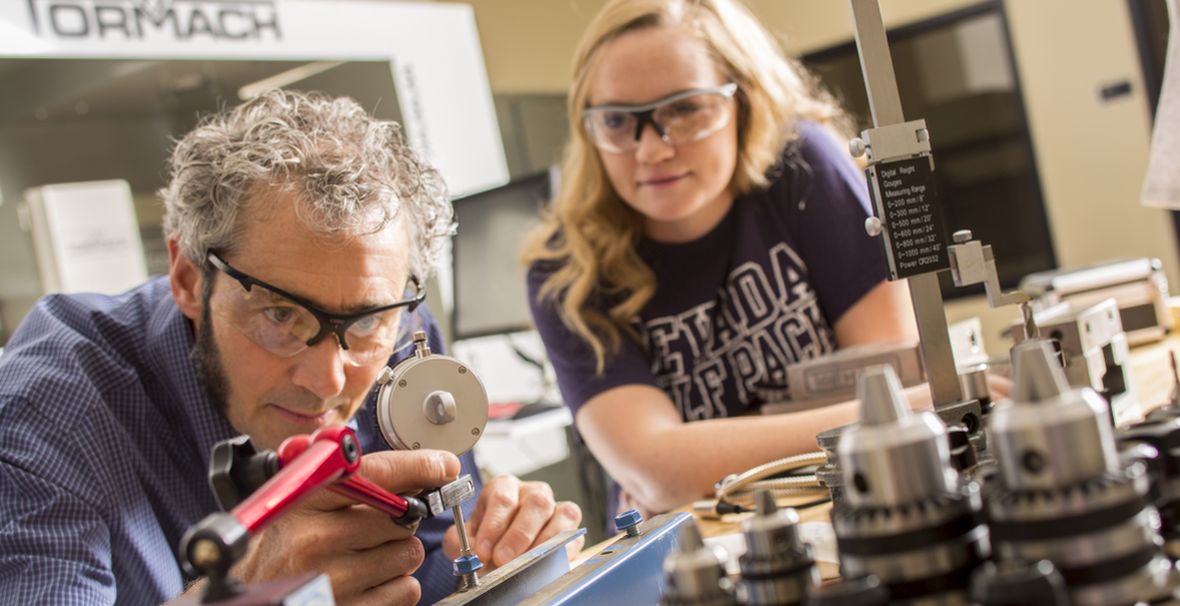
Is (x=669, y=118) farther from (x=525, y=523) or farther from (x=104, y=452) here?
(x=104, y=452)

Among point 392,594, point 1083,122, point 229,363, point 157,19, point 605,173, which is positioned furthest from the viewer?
point 1083,122

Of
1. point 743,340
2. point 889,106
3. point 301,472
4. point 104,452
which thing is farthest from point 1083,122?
point 301,472

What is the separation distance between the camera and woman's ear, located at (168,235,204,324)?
5.35ft

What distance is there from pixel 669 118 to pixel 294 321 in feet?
3.27

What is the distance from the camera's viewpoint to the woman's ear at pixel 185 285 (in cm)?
163

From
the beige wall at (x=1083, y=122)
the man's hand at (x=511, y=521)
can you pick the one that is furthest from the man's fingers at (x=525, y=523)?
the beige wall at (x=1083, y=122)

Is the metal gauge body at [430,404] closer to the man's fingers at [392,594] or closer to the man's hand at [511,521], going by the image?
the man's fingers at [392,594]

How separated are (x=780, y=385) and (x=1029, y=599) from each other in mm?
1762

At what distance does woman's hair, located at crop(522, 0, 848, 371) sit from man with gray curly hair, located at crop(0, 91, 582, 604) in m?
0.61

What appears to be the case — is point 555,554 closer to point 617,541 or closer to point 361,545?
point 617,541

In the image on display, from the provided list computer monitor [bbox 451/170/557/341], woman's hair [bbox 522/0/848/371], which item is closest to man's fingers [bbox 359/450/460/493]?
woman's hair [bbox 522/0/848/371]

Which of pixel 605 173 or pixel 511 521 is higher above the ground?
pixel 605 173

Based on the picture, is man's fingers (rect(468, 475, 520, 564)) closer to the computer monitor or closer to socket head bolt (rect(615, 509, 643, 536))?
socket head bolt (rect(615, 509, 643, 536))

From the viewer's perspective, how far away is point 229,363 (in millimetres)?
1565
